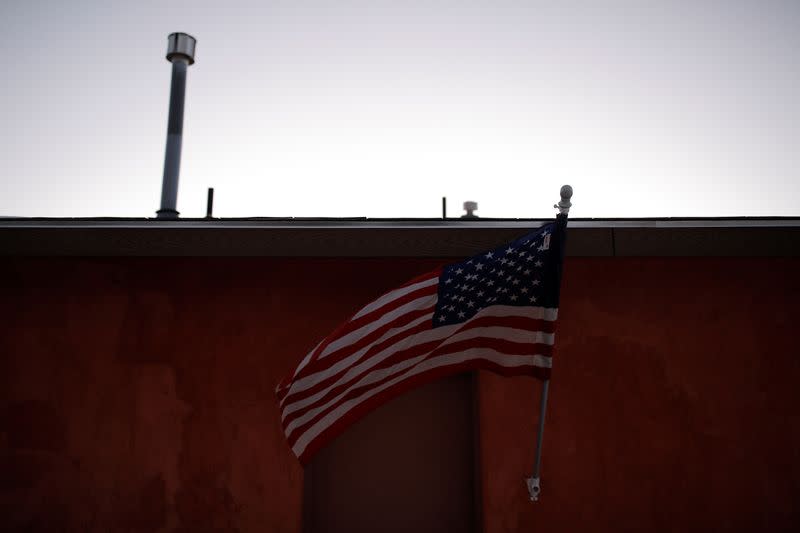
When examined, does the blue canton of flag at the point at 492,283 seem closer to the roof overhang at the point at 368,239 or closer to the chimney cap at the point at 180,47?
the roof overhang at the point at 368,239

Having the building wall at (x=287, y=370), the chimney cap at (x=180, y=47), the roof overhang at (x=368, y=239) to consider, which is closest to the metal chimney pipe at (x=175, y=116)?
the chimney cap at (x=180, y=47)

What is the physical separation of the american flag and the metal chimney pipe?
7.76 metres

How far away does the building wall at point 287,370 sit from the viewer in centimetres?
455

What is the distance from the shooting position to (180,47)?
1166 cm

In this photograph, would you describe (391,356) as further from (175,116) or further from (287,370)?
(175,116)

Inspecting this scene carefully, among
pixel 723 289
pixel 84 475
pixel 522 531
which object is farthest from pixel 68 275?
pixel 723 289

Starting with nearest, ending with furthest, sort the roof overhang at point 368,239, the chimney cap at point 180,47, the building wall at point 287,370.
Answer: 1. the roof overhang at point 368,239
2. the building wall at point 287,370
3. the chimney cap at point 180,47

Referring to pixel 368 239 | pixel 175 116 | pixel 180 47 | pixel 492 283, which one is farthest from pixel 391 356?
pixel 180 47

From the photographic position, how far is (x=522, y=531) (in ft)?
14.8

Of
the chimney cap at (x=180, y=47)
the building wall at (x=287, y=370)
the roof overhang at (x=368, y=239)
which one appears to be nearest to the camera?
the roof overhang at (x=368, y=239)

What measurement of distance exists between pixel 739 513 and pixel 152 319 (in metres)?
5.22

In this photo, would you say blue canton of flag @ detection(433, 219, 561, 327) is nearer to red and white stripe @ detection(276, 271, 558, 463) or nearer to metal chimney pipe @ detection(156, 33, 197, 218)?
red and white stripe @ detection(276, 271, 558, 463)

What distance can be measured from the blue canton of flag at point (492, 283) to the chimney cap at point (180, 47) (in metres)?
10.8

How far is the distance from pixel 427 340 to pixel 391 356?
0.23 m
